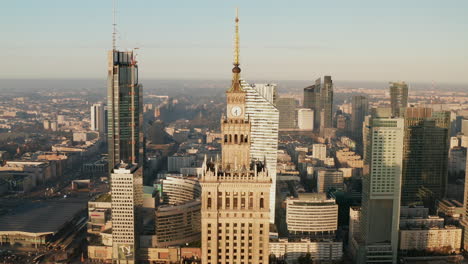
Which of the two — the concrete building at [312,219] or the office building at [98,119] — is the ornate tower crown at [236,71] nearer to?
the concrete building at [312,219]

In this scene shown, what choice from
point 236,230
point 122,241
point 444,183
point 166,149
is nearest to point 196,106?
point 166,149

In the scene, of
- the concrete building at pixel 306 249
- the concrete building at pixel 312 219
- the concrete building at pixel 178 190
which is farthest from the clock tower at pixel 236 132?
the concrete building at pixel 178 190

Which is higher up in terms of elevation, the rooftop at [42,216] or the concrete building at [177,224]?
the concrete building at [177,224]

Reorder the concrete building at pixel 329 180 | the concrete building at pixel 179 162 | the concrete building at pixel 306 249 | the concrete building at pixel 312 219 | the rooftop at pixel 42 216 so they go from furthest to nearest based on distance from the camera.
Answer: the concrete building at pixel 179 162
the concrete building at pixel 329 180
the concrete building at pixel 312 219
the rooftop at pixel 42 216
the concrete building at pixel 306 249

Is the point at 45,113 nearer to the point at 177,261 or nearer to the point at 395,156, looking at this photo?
the point at 177,261

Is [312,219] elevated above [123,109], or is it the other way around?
[123,109]

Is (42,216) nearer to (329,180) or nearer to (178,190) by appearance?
(178,190)

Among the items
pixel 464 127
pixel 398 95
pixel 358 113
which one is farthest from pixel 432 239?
pixel 358 113
